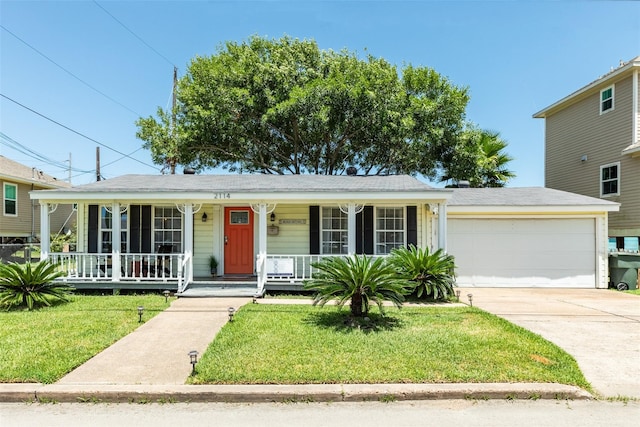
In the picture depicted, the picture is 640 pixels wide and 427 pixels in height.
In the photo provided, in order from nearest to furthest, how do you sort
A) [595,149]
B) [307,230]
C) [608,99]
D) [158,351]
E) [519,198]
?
[158,351], [307,230], [519,198], [608,99], [595,149]

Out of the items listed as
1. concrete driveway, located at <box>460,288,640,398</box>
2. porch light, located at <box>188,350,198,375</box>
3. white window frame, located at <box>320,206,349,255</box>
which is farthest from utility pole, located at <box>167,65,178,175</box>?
porch light, located at <box>188,350,198,375</box>

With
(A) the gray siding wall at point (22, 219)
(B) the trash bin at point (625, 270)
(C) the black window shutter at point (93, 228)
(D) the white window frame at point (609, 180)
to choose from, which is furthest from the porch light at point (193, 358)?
(A) the gray siding wall at point (22, 219)

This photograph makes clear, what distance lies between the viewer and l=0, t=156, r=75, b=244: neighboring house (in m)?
19.2

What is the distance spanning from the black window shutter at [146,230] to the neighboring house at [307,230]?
1.1 inches

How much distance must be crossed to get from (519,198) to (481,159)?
807 centimetres

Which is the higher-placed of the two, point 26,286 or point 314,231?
point 314,231

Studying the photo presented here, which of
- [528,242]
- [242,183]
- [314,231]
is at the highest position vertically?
[242,183]

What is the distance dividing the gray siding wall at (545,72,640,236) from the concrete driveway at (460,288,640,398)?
4730mm

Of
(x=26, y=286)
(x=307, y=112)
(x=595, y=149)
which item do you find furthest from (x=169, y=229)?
(x=595, y=149)

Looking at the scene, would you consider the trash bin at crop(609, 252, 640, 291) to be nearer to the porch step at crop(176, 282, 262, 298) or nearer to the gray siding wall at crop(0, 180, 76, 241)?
the porch step at crop(176, 282, 262, 298)

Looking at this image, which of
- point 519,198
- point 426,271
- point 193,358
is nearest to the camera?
point 193,358

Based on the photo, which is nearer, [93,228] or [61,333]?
[61,333]

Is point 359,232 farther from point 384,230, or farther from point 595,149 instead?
point 595,149

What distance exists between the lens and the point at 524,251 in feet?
38.9
